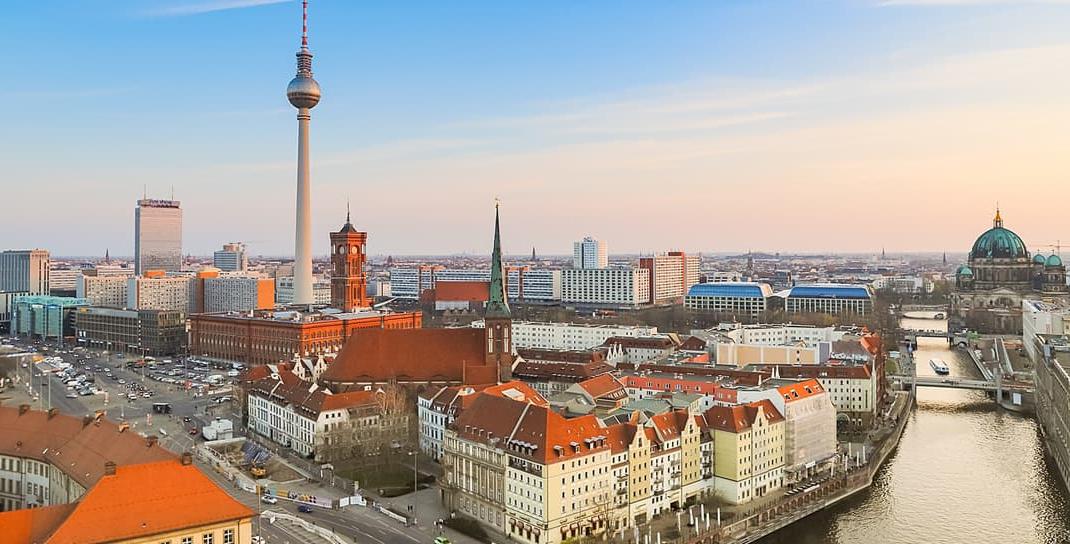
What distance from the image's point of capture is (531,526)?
1286 inches

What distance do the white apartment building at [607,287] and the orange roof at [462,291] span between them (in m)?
19.6

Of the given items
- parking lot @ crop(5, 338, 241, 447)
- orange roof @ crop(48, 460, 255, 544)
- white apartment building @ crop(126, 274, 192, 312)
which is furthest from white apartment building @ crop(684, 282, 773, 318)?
orange roof @ crop(48, 460, 255, 544)

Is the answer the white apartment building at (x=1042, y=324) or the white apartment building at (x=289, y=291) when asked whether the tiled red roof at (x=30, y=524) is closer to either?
the white apartment building at (x=1042, y=324)

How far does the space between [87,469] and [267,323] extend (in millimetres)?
54812

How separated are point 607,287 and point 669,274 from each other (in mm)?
17718

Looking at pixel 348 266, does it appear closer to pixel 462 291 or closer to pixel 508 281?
pixel 462 291

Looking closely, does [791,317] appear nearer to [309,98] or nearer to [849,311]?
[849,311]

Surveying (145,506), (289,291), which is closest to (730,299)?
(289,291)

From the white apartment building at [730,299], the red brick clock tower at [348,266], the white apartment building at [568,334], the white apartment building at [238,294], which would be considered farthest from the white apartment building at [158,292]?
the white apartment building at [730,299]

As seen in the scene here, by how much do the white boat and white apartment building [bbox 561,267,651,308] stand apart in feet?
211

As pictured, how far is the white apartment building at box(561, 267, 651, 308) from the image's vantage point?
142m

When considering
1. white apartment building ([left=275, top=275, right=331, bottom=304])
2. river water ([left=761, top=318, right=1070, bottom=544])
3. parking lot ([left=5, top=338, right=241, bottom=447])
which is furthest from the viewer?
white apartment building ([left=275, top=275, right=331, bottom=304])

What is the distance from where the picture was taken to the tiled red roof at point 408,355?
169 ft

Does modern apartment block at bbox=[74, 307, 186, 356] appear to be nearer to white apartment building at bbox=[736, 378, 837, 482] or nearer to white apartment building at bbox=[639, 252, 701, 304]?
white apartment building at bbox=[736, 378, 837, 482]
